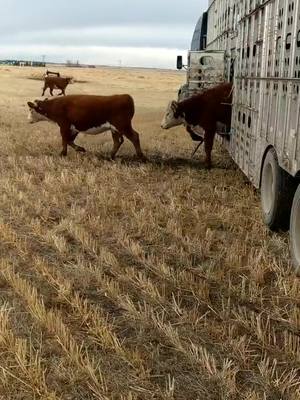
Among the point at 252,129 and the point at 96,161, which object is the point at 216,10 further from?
the point at 252,129

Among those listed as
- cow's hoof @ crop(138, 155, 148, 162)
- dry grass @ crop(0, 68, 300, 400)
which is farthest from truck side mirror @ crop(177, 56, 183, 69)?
dry grass @ crop(0, 68, 300, 400)

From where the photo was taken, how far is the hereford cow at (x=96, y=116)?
11.5 metres

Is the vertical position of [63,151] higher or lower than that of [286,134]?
lower

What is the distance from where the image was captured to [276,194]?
19.5 ft

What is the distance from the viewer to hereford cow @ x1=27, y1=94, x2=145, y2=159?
11461mm

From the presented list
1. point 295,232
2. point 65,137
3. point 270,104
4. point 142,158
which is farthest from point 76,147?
point 295,232

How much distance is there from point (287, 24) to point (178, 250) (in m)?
2.30

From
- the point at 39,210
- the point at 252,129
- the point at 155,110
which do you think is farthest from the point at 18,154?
the point at 155,110

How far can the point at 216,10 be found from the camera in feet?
43.8

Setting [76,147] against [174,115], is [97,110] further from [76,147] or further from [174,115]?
→ [174,115]

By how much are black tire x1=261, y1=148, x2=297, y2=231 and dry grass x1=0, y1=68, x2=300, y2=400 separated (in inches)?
6.4

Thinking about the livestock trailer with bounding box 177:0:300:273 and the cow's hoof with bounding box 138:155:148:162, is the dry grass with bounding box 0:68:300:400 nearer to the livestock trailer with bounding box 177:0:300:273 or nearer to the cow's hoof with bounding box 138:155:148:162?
the livestock trailer with bounding box 177:0:300:273

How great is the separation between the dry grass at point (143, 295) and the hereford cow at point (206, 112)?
6.99 ft

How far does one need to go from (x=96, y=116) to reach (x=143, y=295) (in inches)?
291
